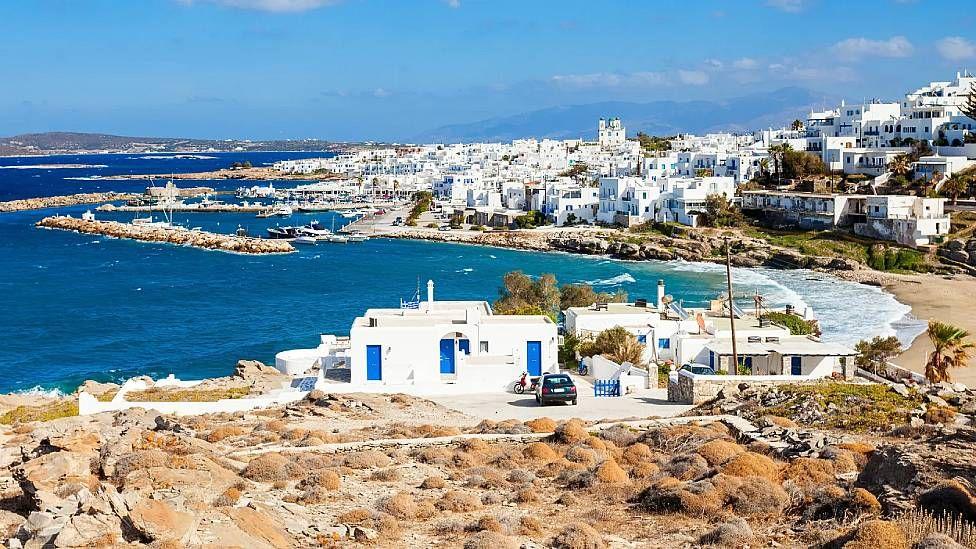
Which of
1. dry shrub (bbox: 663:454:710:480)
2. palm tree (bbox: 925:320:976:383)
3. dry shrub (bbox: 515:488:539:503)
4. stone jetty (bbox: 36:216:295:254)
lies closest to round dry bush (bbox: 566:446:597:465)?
dry shrub (bbox: 663:454:710:480)

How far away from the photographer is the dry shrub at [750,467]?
42.7 feet

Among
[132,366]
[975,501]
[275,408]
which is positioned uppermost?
[975,501]

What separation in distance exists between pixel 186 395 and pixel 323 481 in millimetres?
12777

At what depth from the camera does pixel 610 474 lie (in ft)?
45.3

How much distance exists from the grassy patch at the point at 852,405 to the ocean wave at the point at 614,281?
38.7 metres

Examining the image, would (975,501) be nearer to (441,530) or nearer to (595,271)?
(441,530)

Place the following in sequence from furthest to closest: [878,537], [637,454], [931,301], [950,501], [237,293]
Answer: [237,293] → [931,301] → [637,454] → [950,501] → [878,537]

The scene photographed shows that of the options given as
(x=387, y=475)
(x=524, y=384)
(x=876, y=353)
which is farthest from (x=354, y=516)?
(x=876, y=353)

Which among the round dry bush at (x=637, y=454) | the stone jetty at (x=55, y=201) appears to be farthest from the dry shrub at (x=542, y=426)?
the stone jetty at (x=55, y=201)

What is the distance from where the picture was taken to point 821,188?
81.6 metres

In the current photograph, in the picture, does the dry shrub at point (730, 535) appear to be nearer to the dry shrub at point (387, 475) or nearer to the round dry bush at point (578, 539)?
the round dry bush at point (578, 539)

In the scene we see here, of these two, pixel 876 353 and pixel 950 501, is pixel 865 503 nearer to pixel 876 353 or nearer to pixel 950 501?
pixel 950 501

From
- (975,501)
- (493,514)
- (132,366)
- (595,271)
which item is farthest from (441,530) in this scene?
(595,271)

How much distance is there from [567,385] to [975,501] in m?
12.0
